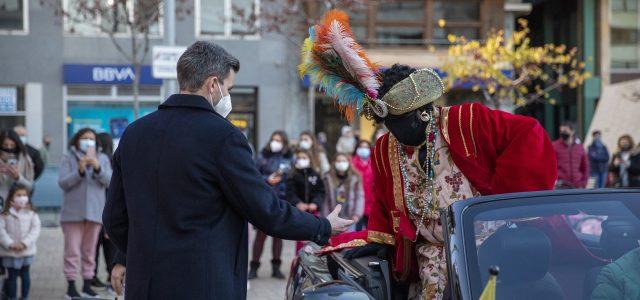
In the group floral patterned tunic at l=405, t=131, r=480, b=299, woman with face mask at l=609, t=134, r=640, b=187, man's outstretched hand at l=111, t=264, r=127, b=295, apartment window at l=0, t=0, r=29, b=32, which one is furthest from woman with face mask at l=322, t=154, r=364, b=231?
apartment window at l=0, t=0, r=29, b=32

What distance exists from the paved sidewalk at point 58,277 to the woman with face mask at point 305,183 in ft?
2.92

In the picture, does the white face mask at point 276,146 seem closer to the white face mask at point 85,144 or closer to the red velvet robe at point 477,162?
the white face mask at point 85,144

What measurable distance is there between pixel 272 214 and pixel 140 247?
542 mm

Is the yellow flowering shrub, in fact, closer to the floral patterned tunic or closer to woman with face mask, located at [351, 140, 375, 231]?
woman with face mask, located at [351, 140, 375, 231]

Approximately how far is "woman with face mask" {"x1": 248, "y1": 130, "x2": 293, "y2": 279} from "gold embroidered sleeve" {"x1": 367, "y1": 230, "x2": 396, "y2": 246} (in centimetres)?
574

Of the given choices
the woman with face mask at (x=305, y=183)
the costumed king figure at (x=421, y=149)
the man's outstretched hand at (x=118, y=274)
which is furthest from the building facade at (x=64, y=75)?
the man's outstretched hand at (x=118, y=274)

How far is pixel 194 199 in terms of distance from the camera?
3623 millimetres

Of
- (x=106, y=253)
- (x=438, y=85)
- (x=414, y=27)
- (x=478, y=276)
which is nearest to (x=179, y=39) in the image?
(x=414, y=27)

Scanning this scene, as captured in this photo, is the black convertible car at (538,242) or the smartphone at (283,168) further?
the smartphone at (283,168)

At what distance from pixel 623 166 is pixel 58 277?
998cm

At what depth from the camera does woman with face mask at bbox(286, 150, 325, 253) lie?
11078mm

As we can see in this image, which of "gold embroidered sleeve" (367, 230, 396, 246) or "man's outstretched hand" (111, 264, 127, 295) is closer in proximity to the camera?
"man's outstretched hand" (111, 264, 127, 295)

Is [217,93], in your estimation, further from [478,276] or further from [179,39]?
[179,39]

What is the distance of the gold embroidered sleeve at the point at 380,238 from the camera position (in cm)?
496
